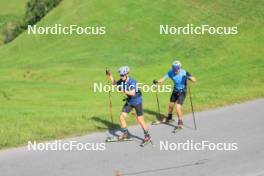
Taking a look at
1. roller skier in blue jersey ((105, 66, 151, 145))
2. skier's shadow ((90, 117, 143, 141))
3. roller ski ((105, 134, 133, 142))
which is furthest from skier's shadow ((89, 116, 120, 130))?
roller skier in blue jersey ((105, 66, 151, 145))

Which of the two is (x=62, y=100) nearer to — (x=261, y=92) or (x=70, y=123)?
(x=70, y=123)

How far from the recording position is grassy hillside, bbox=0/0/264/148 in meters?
21.1

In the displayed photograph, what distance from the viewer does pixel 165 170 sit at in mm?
14406

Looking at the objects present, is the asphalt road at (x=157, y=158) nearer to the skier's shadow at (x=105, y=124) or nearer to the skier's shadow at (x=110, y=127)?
the skier's shadow at (x=110, y=127)

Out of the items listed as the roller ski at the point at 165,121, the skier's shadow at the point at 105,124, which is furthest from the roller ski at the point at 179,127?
the skier's shadow at the point at 105,124

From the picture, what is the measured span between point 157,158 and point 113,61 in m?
29.3

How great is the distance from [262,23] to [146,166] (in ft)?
123

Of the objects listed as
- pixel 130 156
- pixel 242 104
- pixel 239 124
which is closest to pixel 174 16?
pixel 242 104

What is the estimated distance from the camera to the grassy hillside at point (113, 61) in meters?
21.1

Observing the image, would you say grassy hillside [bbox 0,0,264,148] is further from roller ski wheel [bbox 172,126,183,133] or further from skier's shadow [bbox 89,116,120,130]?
roller ski wheel [bbox 172,126,183,133]

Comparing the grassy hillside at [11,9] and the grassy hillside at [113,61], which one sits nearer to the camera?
the grassy hillside at [113,61]

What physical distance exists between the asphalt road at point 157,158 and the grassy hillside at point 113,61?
1.68m

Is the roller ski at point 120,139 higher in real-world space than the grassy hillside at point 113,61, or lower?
lower

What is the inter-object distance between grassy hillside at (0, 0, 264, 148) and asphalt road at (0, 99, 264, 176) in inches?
66.0
